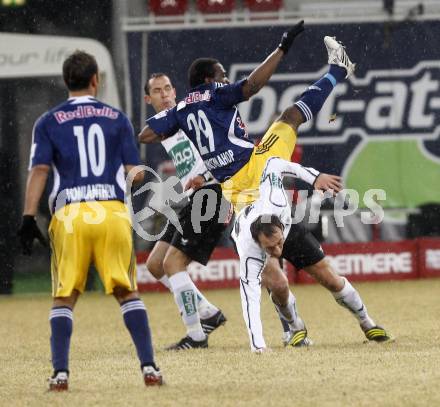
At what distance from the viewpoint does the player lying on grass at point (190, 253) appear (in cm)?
887

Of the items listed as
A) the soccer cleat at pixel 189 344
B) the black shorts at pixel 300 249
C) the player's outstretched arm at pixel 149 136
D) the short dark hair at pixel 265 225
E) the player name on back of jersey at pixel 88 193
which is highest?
the player name on back of jersey at pixel 88 193

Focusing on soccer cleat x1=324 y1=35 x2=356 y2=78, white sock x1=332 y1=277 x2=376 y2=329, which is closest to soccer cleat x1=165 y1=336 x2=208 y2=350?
white sock x1=332 y1=277 x2=376 y2=329

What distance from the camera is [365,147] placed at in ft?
53.9

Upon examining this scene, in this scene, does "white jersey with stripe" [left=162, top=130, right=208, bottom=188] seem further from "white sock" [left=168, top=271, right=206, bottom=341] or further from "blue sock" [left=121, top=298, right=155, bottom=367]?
A: "blue sock" [left=121, top=298, right=155, bottom=367]

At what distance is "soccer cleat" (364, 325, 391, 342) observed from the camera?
28.7ft

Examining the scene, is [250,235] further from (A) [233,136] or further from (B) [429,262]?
(B) [429,262]

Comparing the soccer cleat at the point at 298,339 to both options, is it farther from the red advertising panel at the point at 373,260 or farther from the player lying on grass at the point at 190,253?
the red advertising panel at the point at 373,260

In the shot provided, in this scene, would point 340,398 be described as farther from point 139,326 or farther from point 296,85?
point 296,85

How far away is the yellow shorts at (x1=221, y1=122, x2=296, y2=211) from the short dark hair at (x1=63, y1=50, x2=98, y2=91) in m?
2.42

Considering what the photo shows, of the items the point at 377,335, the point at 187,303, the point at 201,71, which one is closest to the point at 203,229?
the point at 187,303

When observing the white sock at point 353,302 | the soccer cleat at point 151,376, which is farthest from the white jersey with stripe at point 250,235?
the soccer cleat at point 151,376

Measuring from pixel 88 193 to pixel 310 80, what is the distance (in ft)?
33.8

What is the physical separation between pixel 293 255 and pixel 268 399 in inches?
113

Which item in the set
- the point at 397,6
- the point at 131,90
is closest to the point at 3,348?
the point at 131,90
